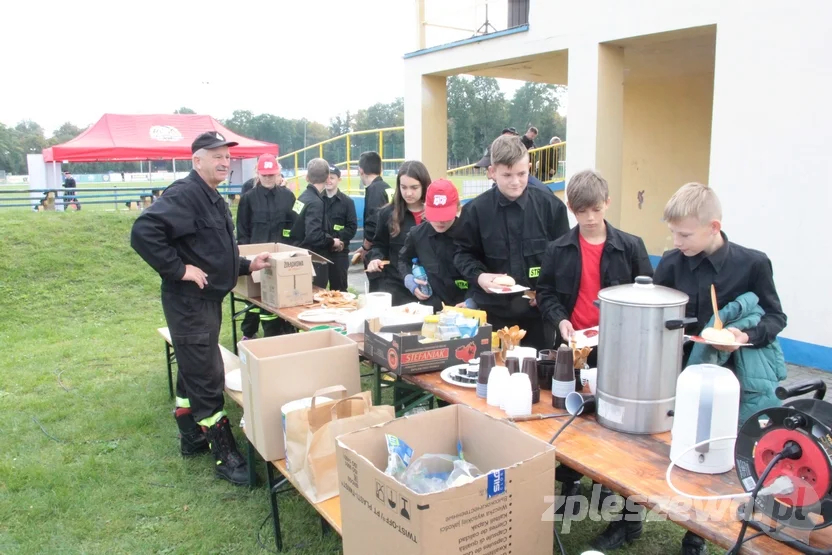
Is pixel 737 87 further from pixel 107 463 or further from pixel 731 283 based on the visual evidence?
pixel 107 463

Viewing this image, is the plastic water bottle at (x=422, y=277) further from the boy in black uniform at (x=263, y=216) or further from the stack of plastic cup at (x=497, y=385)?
the boy in black uniform at (x=263, y=216)

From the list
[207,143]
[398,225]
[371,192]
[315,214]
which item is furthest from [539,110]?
[207,143]

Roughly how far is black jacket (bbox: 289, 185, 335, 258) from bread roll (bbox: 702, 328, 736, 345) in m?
4.52

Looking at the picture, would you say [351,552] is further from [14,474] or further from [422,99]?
[422,99]

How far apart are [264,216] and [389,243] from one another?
2.19 meters

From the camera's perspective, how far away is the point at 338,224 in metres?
6.57

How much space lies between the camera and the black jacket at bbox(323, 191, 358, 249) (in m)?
6.50

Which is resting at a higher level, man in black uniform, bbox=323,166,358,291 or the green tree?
the green tree

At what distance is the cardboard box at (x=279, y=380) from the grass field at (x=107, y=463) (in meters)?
0.66

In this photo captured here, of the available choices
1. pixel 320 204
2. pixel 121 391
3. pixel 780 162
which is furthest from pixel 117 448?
pixel 780 162

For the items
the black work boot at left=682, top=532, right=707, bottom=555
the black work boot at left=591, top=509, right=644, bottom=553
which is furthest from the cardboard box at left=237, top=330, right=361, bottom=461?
the black work boot at left=682, top=532, right=707, bottom=555

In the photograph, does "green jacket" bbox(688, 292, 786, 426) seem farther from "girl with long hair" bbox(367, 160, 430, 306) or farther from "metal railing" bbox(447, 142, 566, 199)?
"metal railing" bbox(447, 142, 566, 199)

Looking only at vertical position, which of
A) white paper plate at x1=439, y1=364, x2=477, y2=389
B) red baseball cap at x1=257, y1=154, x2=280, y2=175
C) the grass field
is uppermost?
red baseball cap at x1=257, y1=154, x2=280, y2=175

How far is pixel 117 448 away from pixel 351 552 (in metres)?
3.11
